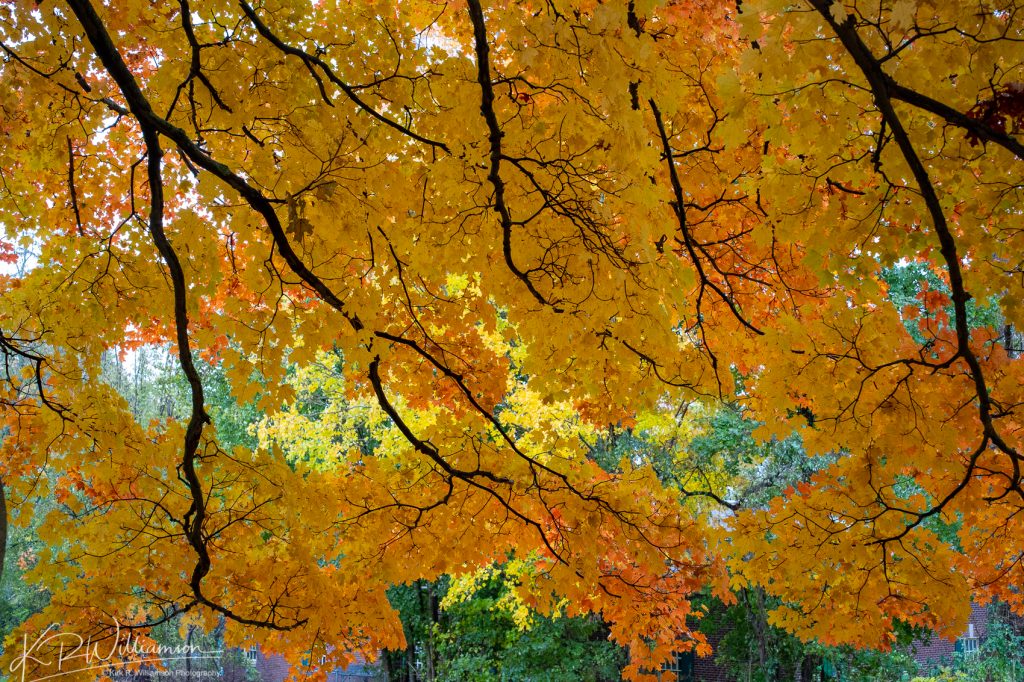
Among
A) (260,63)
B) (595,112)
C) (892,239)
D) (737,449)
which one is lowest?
(892,239)

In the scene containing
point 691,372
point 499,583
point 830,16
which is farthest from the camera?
point 499,583

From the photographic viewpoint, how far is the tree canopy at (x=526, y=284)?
273 centimetres

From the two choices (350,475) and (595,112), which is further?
(350,475)

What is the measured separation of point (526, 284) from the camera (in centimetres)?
336

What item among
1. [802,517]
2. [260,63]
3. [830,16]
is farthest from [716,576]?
[260,63]

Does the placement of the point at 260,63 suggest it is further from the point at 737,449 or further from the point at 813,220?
the point at 737,449

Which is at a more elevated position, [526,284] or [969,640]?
[526,284]

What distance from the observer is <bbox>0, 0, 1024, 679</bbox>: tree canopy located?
2.73 meters

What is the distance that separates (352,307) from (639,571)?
2.59 metres

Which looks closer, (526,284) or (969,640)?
(526,284)

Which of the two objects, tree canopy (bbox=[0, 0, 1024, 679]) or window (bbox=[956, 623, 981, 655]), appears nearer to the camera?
tree canopy (bbox=[0, 0, 1024, 679])

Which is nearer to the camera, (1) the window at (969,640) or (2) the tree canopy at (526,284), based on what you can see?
(2) the tree canopy at (526,284)

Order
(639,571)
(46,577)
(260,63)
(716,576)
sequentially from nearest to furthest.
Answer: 1. (46,577)
2. (260,63)
3. (639,571)
4. (716,576)

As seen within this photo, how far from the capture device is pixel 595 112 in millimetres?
2846
